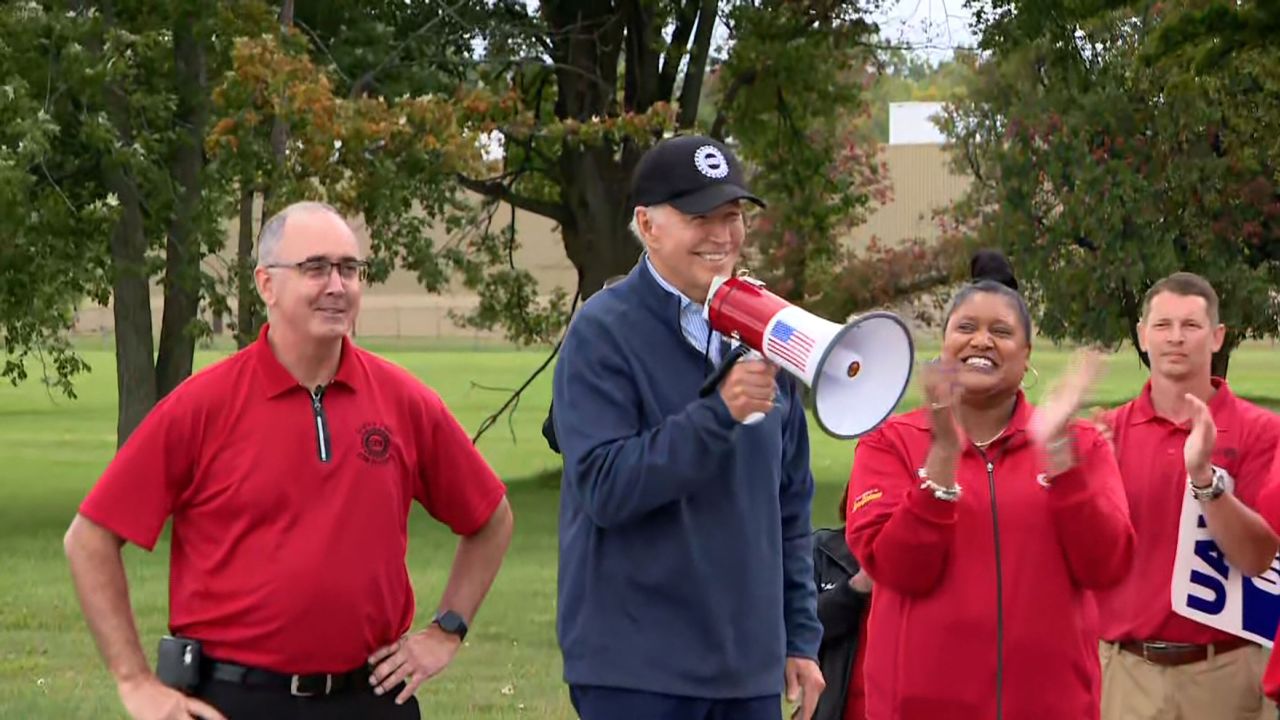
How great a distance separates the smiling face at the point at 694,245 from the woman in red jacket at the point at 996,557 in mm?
713

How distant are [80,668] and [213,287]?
1079 cm

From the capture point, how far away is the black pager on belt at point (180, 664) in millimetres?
4871

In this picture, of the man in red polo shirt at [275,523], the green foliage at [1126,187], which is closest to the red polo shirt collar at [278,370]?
the man in red polo shirt at [275,523]

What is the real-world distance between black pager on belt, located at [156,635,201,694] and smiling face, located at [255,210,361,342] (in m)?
0.79

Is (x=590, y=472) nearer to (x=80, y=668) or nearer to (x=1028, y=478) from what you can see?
(x=1028, y=478)

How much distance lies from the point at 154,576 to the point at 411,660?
14831mm

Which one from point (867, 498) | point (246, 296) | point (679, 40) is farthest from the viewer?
point (679, 40)

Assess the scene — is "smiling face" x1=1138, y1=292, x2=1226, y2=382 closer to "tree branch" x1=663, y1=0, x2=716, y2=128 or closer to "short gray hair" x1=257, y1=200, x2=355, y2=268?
"short gray hair" x1=257, y1=200, x2=355, y2=268

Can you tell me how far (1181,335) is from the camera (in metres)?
6.95

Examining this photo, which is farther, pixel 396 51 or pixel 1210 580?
pixel 396 51

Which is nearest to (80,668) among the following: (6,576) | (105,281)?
(6,576)

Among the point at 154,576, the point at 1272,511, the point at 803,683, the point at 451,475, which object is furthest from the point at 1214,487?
the point at 154,576

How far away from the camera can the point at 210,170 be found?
75.3 feet

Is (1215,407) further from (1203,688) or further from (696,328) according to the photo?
(696,328)
